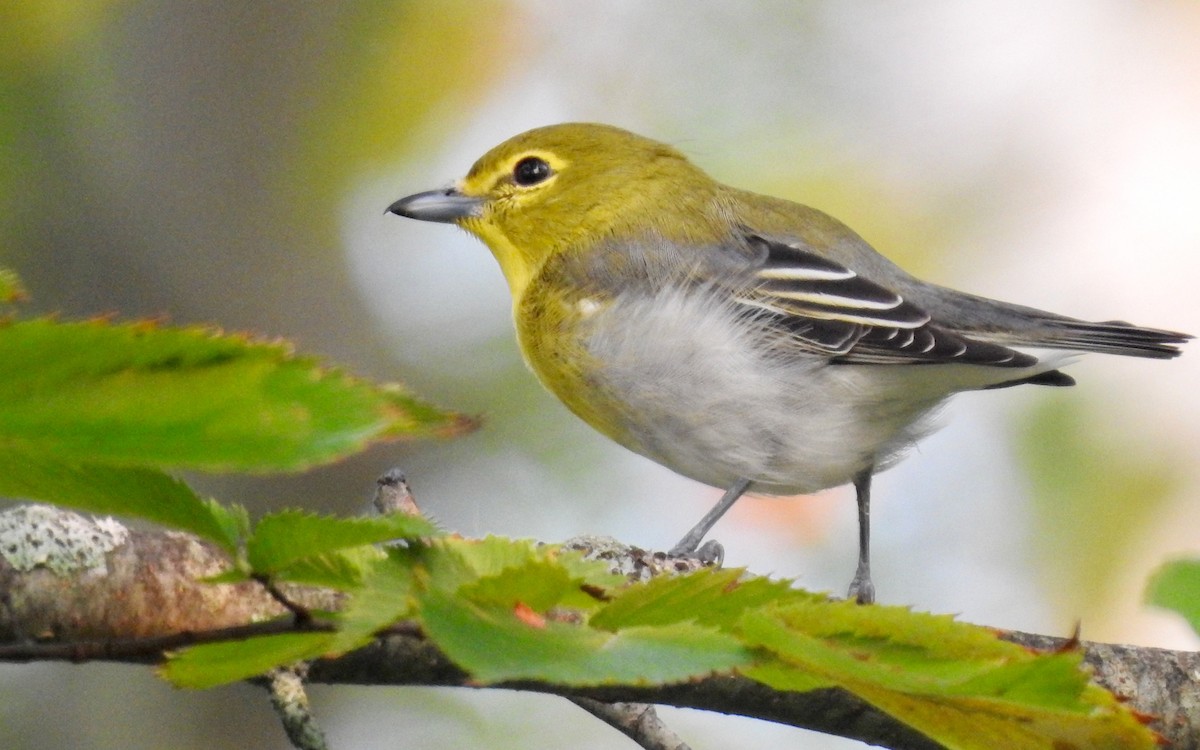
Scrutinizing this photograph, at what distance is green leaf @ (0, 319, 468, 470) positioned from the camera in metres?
1.00

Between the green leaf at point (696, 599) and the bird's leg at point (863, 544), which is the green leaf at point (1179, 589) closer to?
the green leaf at point (696, 599)

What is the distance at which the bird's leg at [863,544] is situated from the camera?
173 inches

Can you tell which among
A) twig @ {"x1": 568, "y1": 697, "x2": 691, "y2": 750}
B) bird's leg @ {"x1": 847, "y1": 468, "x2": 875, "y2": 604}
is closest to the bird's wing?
bird's leg @ {"x1": 847, "y1": 468, "x2": 875, "y2": 604}

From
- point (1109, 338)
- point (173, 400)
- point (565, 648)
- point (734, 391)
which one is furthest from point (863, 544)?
point (173, 400)

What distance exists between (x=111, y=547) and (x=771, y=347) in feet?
8.68

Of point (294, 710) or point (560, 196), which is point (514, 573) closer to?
point (294, 710)

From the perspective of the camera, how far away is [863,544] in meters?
4.70

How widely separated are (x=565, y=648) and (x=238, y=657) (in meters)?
0.43

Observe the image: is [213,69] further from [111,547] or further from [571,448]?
[111,547]

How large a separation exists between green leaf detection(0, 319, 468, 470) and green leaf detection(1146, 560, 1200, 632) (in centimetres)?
159

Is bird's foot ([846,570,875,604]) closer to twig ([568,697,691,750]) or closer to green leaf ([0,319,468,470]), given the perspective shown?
twig ([568,697,691,750])

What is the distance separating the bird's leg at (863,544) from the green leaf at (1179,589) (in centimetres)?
214

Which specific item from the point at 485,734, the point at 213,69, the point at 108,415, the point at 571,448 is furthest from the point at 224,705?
the point at 108,415

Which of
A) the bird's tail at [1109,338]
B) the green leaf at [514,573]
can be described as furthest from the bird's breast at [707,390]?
the green leaf at [514,573]
